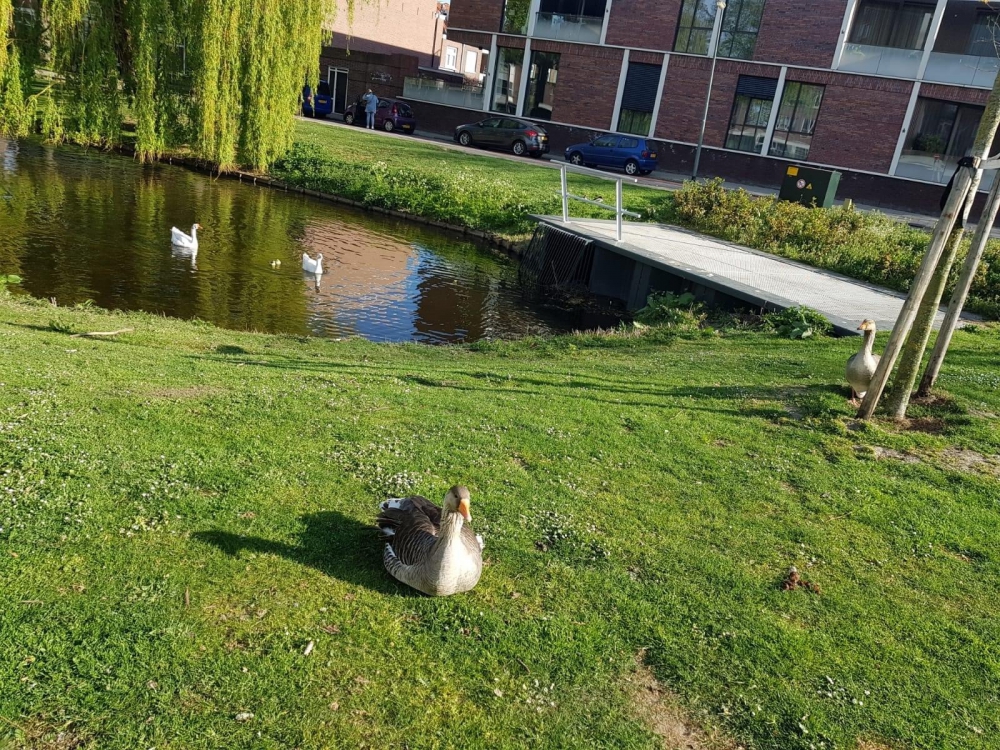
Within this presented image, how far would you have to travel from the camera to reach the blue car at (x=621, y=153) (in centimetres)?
4025

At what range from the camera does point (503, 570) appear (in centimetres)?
593

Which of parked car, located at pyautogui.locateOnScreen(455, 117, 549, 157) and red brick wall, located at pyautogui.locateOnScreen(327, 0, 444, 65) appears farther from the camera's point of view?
red brick wall, located at pyautogui.locateOnScreen(327, 0, 444, 65)

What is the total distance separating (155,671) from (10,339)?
7.17 meters

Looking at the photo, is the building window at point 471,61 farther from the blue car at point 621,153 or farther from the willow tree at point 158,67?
the willow tree at point 158,67

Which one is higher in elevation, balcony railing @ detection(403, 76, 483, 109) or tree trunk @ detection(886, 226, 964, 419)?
balcony railing @ detection(403, 76, 483, 109)

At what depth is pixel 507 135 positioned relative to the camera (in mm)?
42875

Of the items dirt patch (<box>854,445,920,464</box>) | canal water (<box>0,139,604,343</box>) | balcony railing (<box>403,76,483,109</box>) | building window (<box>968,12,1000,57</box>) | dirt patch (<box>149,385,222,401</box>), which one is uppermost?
building window (<box>968,12,1000,57</box>)

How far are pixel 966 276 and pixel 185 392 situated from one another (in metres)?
9.24

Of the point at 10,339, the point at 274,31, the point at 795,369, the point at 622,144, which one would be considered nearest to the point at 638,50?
the point at 622,144

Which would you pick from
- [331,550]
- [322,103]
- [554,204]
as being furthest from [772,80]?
[331,550]

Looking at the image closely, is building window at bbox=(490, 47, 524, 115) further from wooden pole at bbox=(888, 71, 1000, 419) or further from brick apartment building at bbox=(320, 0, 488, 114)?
wooden pole at bbox=(888, 71, 1000, 419)

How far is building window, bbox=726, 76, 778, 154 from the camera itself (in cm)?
4109

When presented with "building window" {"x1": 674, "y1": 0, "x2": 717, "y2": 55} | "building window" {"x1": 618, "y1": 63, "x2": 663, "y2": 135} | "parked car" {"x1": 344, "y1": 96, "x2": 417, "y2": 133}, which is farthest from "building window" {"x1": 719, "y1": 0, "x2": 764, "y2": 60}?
"parked car" {"x1": 344, "y1": 96, "x2": 417, "y2": 133}

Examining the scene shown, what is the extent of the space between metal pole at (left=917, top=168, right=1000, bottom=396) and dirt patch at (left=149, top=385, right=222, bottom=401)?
8843 millimetres
